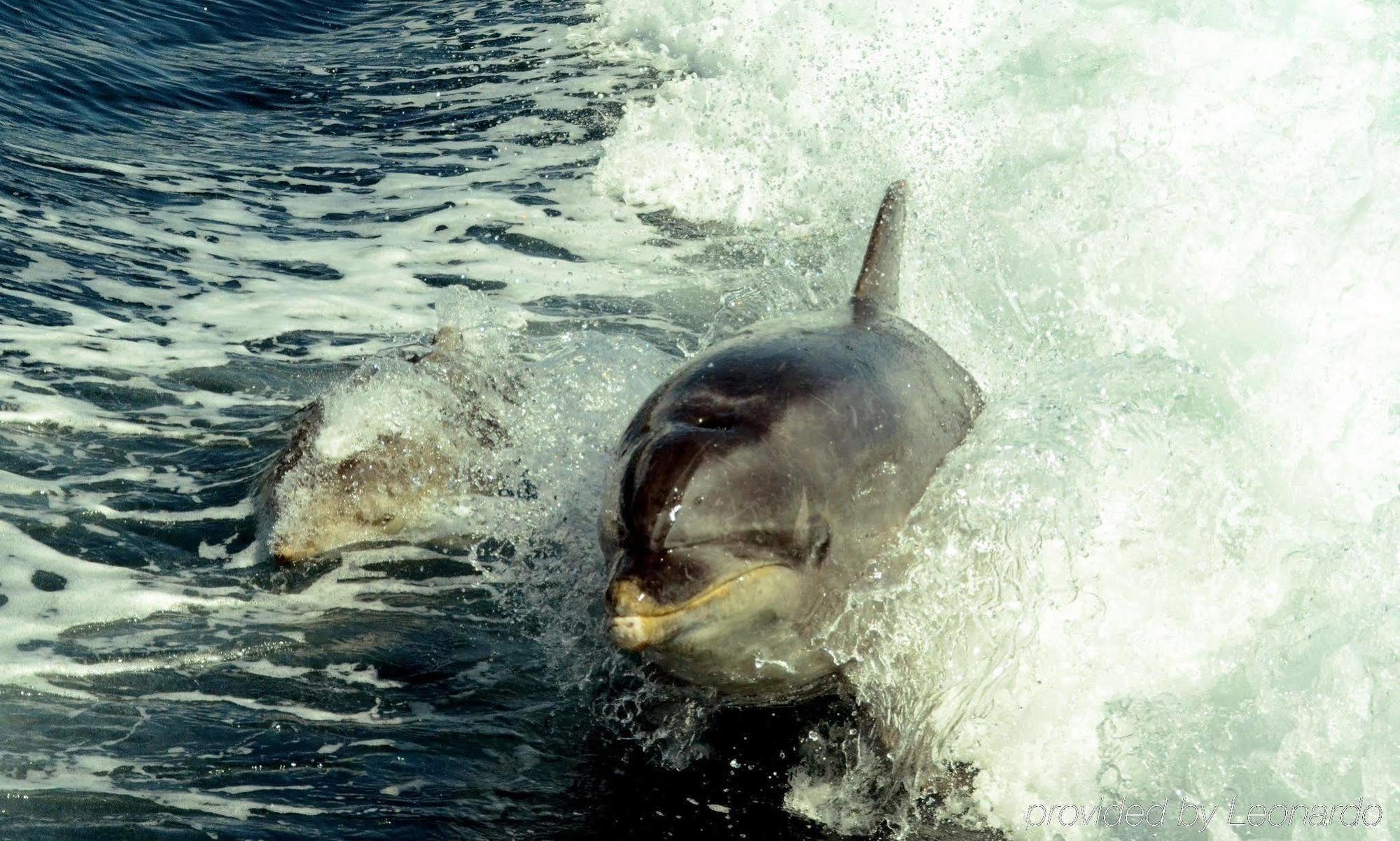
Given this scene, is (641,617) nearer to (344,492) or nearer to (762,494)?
(762,494)

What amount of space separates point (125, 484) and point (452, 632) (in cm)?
233

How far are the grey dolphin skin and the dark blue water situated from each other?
0.73 meters

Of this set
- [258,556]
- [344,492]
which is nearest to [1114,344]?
[344,492]

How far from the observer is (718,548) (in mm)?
4355

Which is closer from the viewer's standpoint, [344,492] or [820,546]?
[820,546]

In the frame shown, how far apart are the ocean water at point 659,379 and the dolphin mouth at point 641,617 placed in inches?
38.3

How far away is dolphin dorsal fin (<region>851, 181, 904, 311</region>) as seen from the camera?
7000 mm

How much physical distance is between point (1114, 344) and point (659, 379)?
4388 mm

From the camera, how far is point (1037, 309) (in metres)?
10.7

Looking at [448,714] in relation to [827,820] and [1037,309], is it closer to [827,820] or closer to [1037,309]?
[827,820]

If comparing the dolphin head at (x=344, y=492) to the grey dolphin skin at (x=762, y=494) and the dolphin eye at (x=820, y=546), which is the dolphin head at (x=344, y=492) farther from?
the dolphin eye at (x=820, y=546)

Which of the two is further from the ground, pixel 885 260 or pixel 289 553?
pixel 885 260

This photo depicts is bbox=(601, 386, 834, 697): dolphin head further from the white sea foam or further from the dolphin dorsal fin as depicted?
the dolphin dorsal fin

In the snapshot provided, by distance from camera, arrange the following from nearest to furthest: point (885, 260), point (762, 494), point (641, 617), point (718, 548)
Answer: point (641, 617), point (718, 548), point (762, 494), point (885, 260)
